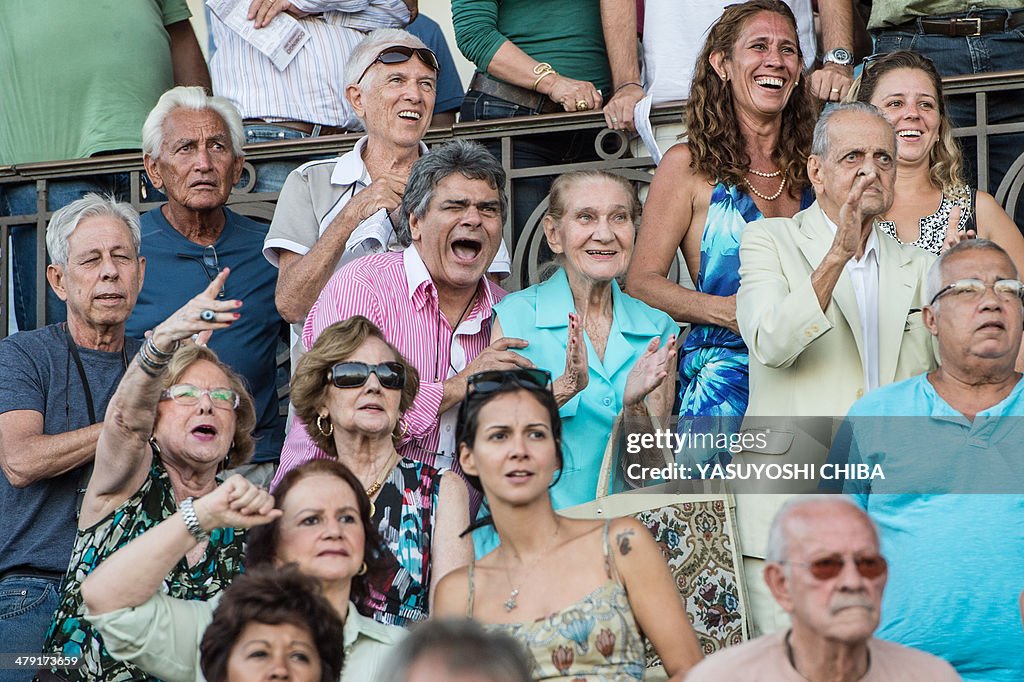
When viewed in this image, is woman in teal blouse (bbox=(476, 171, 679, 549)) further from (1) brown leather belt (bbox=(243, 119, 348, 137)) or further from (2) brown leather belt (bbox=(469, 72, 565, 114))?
(1) brown leather belt (bbox=(243, 119, 348, 137))

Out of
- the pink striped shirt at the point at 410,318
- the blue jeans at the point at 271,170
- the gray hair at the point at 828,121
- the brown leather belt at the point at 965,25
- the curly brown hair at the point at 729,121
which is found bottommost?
the pink striped shirt at the point at 410,318

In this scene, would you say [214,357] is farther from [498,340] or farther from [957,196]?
[957,196]

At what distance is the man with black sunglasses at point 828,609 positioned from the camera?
11.4 ft

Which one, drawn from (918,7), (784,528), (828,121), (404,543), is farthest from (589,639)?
(918,7)

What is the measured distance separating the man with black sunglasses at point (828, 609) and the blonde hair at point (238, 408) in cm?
166

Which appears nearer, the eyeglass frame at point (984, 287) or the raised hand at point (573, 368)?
the eyeglass frame at point (984, 287)

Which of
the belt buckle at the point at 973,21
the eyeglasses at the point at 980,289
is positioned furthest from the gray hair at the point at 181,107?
the eyeglasses at the point at 980,289

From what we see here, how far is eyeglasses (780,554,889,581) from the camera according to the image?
3.48m

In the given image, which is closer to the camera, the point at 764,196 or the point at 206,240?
the point at 764,196

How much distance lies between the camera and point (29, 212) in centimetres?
636

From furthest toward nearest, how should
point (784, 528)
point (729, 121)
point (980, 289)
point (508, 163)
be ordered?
1. point (508, 163)
2. point (729, 121)
3. point (980, 289)
4. point (784, 528)

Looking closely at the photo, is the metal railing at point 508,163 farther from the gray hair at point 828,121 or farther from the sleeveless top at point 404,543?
the sleeveless top at point 404,543

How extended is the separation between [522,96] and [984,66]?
1523 mm

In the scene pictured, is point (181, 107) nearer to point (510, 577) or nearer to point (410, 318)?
point (410, 318)
